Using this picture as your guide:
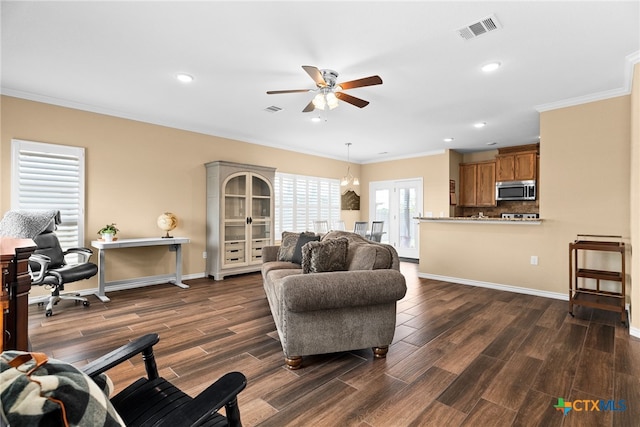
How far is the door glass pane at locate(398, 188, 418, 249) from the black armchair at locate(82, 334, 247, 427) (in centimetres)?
701

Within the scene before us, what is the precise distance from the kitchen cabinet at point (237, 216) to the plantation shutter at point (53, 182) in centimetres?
181

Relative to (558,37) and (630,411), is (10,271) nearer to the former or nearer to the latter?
(630,411)

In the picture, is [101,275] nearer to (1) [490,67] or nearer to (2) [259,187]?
(2) [259,187]

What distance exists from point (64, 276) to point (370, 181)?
6789mm

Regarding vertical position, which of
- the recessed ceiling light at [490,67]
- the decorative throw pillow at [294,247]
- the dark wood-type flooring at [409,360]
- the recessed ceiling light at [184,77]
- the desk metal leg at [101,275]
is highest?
the recessed ceiling light at [490,67]

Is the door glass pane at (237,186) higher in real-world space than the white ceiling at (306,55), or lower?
lower

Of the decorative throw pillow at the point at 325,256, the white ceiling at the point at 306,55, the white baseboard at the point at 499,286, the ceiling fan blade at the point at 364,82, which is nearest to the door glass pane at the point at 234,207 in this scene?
the white ceiling at the point at 306,55

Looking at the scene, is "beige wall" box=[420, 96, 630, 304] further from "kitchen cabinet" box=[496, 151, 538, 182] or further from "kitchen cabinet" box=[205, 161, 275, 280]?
"kitchen cabinet" box=[205, 161, 275, 280]

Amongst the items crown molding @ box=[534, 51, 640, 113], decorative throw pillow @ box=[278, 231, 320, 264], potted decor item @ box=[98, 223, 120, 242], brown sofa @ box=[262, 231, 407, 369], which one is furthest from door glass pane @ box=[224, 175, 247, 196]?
crown molding @ box=[534, 51, 640, 113]

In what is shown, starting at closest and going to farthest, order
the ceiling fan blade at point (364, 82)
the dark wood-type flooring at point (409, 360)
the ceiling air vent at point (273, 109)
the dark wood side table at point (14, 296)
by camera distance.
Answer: the dark wood side table at point (14, 296), the dark wood-type flooring at point (409, 360), the ceiling fan blade at point (364, 82), the ceiling air vent at point (273, 109)

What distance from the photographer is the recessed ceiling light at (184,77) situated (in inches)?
129

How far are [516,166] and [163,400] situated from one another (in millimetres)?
7168

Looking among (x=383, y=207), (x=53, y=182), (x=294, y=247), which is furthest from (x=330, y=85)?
(x=383, y=207)

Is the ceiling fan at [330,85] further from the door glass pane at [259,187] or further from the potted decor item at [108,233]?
the potted decor item at [108,233]
